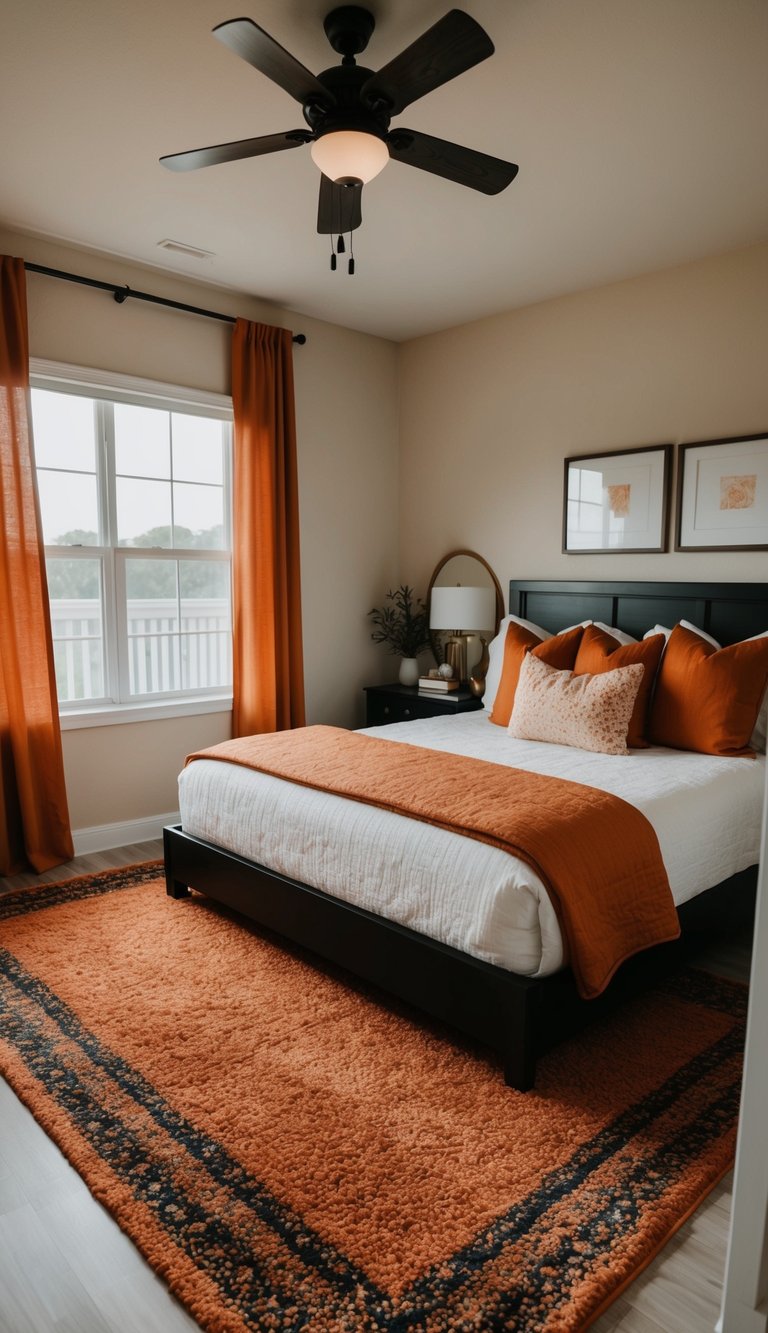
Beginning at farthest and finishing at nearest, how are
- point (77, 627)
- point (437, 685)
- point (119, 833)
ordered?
point (437, 685) → point (119, 833) → point (77, 627)

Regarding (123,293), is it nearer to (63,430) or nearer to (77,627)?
(63,430)

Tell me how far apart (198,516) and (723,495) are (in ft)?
8.40

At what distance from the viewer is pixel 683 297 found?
371 cm

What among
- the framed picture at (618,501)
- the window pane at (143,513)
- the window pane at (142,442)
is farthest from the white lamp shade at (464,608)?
the window pane at (142,442)

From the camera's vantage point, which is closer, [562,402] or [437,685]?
[562,402]

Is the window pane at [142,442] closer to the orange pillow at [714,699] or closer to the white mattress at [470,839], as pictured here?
the white mattress at [470,839]

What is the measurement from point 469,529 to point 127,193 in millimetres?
2447

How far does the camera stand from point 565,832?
215 cm

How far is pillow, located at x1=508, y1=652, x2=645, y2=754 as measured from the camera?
3133mm

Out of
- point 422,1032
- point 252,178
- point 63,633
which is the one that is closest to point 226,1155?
point 422,1032

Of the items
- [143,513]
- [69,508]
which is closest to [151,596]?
[143,513]

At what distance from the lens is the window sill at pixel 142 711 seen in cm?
378

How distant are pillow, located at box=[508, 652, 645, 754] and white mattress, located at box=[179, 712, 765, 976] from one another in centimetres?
6

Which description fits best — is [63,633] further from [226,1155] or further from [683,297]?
[683,297]
